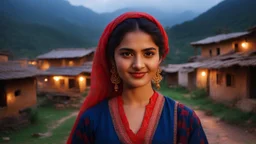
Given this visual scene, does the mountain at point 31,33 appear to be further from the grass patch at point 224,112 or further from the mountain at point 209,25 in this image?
the grass patch at point 224,112

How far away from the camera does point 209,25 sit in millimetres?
50125

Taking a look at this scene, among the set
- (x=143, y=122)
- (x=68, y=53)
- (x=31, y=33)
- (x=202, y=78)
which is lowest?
(x=202, y=78)

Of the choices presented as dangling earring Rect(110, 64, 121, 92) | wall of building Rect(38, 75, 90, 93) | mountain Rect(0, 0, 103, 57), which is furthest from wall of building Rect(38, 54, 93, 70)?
dangling earring Rect(110, 64, 121, 92)

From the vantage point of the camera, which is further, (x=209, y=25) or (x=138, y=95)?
(x=209, y=25)

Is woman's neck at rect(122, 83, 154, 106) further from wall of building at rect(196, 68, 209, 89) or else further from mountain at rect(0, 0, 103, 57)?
mountain at rect(0, 0, 103, 57)


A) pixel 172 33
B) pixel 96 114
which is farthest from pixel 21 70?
pixel 172 33

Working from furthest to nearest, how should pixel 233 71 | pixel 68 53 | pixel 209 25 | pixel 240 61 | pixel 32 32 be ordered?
1. pixel 209 25
2. pixel 32 32
3. pixel 68 53
4. pixel 233 71
5. pixel 240 61

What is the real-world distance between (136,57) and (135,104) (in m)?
0.45

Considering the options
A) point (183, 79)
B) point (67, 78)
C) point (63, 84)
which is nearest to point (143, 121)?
point (67, 78)

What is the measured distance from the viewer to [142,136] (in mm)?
1748

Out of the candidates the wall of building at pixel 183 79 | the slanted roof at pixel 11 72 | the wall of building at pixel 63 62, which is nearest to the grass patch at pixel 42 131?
the slanted roof at pixel 11 72

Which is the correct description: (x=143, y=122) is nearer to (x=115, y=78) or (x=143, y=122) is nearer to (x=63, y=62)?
(x=115, y=78)

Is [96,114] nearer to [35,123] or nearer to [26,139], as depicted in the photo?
[26,139]

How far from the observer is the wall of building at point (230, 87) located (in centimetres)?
1286
